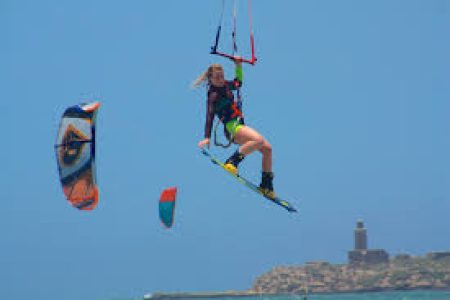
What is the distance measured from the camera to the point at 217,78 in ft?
96.8

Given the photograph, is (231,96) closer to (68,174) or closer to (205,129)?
(205,129)

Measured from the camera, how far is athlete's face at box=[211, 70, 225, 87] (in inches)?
1161

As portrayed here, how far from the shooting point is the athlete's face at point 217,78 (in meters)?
29.5

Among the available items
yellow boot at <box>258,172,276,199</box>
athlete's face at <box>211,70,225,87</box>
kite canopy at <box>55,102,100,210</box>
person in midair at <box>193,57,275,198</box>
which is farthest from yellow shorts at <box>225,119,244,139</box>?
kite canopy at <box>55,102,100,210</box>

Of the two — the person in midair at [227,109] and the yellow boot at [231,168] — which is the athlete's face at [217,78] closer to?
the person in midair at [227,109]

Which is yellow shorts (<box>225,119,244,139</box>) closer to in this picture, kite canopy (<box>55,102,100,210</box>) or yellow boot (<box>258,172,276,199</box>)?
yellow boot (<box>258,172,276,199</box>)

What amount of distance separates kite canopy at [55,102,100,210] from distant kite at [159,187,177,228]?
114 inches

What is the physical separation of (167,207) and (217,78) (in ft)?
16.4

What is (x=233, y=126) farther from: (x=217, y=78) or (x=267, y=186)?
(x=267, y=186)

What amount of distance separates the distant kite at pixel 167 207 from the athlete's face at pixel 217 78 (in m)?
4.56

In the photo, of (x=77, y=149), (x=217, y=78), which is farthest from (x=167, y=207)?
(x=217, y=78)

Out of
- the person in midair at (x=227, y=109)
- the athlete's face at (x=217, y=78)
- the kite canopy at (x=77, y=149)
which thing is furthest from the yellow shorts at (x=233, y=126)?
the kite canopy at (x=77, y=149)

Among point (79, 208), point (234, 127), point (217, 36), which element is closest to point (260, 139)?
point (234, 127)

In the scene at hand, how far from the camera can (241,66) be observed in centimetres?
2947
